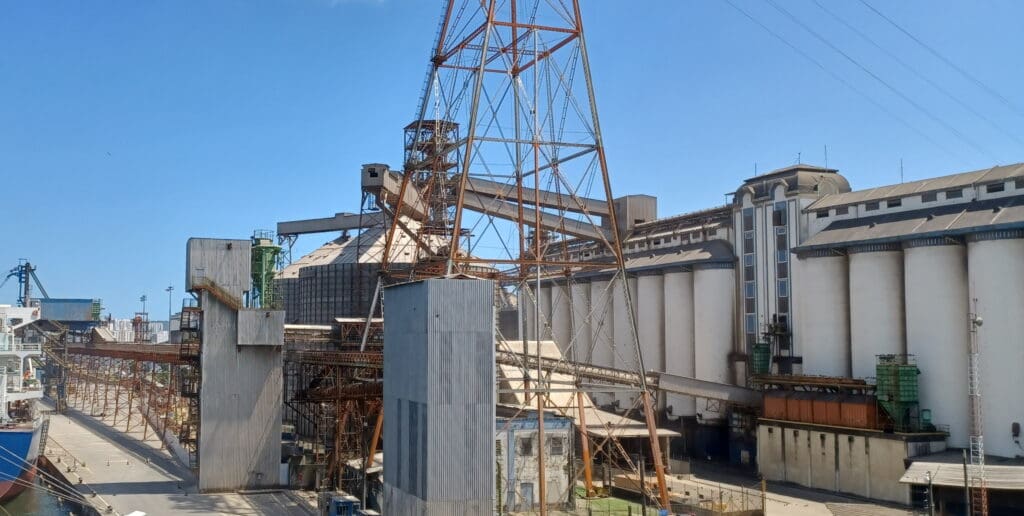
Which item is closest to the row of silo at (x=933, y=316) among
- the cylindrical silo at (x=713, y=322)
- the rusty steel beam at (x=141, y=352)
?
the cylindrical silo at (x=713, y=322)

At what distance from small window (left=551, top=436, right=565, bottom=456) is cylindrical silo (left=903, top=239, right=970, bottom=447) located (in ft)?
51.5

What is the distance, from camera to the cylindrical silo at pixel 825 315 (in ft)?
146

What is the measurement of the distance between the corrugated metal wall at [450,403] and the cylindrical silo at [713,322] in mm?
26746

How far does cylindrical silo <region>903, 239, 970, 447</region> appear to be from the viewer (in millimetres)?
38156

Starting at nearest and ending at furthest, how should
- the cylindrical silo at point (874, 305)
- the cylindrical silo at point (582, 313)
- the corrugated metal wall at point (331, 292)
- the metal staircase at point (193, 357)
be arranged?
the metal staircase at point (193, 357), the cylindrical silo at point (874, 305), the corrugated metal wall at point (331, 292), the cylindrical silo at point (582, 313)

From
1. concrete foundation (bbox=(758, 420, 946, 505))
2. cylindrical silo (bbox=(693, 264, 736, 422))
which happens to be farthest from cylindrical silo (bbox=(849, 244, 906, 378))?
cylindrical silo (bbox=(693, 264, 736, 422))

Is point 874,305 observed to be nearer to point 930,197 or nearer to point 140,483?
point 930,197

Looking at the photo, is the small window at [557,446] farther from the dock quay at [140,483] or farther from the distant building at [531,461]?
the dock quay at [140,483]

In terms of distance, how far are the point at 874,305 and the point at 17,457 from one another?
42.4 metres

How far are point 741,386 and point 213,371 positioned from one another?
27.8 meters

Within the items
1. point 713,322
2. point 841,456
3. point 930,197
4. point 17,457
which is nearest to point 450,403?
point 841,456

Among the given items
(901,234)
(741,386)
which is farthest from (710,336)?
(901,234)

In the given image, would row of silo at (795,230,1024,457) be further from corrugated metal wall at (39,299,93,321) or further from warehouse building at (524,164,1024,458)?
corrugated metal wall at (39,299,93,321)

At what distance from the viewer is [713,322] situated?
53281mm
